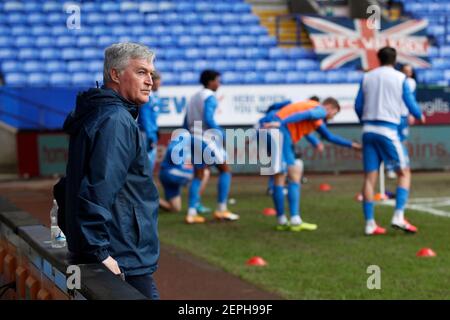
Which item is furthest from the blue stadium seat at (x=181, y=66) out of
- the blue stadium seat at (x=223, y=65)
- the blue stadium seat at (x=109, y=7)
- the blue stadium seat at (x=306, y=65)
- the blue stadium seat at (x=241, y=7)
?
the blue stadium seat at (x=241, y=7)

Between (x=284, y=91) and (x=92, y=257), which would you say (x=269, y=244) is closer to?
(x=92, y=257)

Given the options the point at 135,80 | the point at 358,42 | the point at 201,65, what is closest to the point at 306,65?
the point at 358,42

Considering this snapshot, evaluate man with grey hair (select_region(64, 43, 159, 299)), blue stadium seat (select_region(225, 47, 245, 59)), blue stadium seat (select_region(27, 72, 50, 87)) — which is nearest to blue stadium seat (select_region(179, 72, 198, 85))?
blue stadium seat (select_region(225, 47, 245, 59))

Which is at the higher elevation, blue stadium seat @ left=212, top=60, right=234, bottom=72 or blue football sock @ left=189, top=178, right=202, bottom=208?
blue stadium seat @ left=212, top=60, right=234, bottom=72

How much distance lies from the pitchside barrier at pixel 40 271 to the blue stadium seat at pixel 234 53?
14.7 m

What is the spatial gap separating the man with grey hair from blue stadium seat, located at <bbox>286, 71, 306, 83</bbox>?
1678cm

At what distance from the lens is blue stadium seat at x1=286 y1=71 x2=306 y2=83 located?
20516mm

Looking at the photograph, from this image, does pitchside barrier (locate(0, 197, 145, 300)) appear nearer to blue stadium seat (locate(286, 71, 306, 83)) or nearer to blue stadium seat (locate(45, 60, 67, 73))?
blue stadium seat (locate(45, 60, 67, 73))

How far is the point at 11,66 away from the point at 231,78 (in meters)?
4.79

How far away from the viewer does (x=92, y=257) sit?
3.70 meters

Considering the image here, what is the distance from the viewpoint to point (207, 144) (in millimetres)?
11312

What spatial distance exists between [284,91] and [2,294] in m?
13.5

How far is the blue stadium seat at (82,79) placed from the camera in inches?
755

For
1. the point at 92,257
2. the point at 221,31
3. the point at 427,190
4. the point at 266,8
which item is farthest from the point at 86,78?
the point at 92,257
